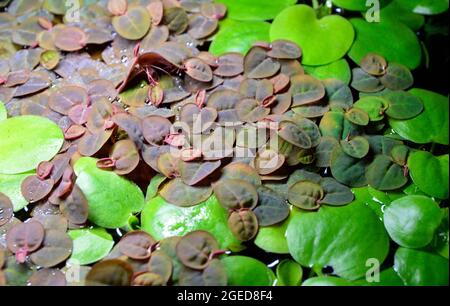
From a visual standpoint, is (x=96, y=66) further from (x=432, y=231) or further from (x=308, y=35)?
(x=432, y=231)

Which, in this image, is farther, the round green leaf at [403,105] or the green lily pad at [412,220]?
the round green leaf at [403,105]

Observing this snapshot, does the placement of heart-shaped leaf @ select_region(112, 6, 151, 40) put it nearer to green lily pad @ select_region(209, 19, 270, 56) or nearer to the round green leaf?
green lily pad @ select_region(209, 19, 270, 56)

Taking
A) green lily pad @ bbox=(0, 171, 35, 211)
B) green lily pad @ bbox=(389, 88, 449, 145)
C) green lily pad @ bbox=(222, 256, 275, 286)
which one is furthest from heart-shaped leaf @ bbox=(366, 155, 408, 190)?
green lily pad @ bbox=(0, 171, 35, 211)

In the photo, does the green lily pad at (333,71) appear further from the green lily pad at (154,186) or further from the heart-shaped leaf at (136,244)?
the heart-shaped leaf at (136,244)

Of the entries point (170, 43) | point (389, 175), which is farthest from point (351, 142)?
point (170, 43)

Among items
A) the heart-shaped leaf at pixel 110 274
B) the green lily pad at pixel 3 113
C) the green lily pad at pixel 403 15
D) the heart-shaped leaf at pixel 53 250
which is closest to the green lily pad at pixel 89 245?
the heart-shaped leaf at pixel 53 250

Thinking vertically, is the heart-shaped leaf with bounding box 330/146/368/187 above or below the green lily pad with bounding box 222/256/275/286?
above
